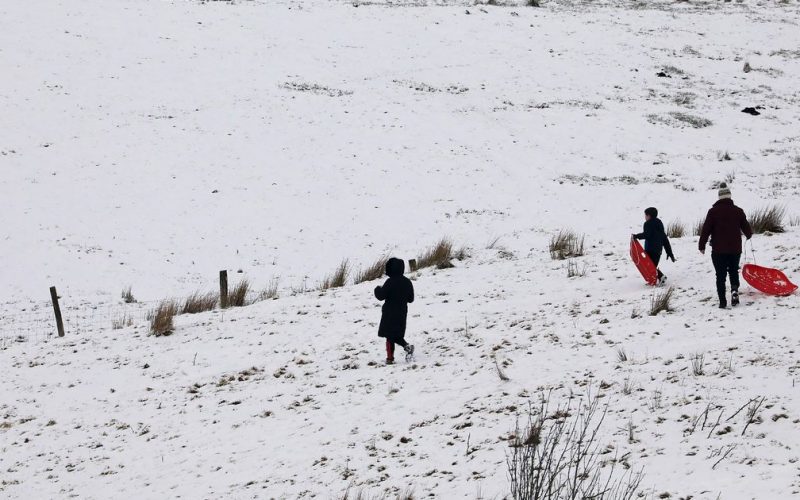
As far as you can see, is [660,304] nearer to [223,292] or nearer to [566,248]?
[566,248]

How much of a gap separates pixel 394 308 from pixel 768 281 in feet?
18.0

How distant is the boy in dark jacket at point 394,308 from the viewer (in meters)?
9.72

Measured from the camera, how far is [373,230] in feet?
72.3

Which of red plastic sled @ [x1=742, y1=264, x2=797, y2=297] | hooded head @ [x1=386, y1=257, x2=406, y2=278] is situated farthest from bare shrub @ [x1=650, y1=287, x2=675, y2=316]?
hooded head @ [x1=386, y1=257, x2=406, y2=278]

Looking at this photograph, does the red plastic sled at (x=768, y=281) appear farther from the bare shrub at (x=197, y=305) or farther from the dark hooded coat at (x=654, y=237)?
the bare shrub at (x=197, y=305)

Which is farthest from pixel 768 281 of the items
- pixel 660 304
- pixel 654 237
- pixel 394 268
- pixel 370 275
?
pixel 370 275

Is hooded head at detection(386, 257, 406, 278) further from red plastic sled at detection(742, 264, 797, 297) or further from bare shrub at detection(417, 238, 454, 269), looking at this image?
bare shrub at detection(417, 238, 454, 269)

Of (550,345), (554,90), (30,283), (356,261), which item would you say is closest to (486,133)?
(554,90)

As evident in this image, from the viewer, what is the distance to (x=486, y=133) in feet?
97.6

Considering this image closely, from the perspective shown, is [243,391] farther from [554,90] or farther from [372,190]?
[554,90]

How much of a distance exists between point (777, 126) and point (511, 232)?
17.5 meters

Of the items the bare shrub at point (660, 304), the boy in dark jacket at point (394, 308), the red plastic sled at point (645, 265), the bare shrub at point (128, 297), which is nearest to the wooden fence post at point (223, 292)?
the bare shrub at point (128, 297)

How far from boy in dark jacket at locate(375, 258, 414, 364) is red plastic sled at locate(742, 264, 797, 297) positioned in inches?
198

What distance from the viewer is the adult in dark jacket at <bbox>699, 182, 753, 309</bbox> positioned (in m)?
9.23
